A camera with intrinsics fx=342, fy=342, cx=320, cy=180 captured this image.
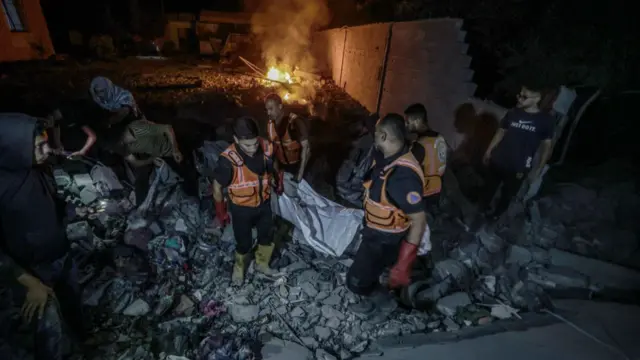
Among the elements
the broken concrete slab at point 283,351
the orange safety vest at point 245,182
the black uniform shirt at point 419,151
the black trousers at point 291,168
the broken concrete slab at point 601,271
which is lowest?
the broken concrete slab at point 283,351

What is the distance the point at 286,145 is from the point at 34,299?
11.2 ft

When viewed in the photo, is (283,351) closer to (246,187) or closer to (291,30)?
(246,187)

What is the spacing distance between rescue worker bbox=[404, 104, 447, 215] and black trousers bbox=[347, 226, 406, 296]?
990mm

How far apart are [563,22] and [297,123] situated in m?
5.34

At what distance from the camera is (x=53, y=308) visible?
238 cm

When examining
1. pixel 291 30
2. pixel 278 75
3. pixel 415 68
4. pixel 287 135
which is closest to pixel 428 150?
pixel 287 135

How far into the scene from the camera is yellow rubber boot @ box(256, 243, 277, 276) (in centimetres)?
418

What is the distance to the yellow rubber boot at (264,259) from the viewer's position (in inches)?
164

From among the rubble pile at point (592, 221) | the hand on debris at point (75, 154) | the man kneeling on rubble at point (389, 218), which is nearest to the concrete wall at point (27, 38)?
the hand on debris at point (75, 154)

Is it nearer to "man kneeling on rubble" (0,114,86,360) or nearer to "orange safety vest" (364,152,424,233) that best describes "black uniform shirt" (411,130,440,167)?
"orange safety vest" (364,152,424,233)

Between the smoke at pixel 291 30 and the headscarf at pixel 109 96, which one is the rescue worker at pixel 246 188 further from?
the smoke at pixel 291 30

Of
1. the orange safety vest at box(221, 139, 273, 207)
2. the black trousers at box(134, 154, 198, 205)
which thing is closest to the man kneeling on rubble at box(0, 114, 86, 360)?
the orange safety vest at box(221, 139, 273, 207)

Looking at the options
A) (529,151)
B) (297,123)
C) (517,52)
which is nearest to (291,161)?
(297,123)

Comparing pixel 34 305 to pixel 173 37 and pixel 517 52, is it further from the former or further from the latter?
pixel 173 37
